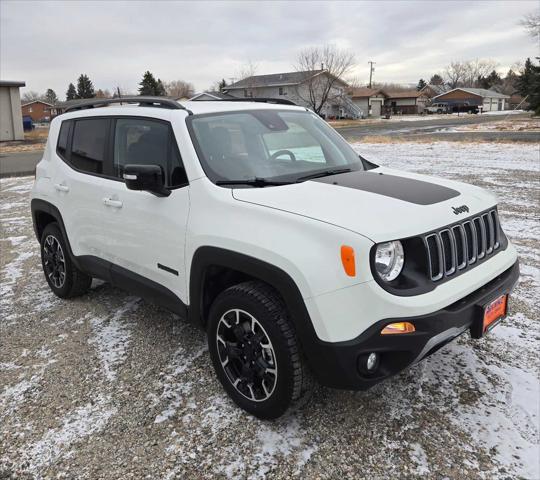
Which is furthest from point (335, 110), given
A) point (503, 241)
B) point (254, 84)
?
point (503, 241)

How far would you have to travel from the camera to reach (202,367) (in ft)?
11.6

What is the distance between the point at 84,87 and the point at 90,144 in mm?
91337

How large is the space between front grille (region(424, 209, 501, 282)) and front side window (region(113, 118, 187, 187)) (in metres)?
1.62

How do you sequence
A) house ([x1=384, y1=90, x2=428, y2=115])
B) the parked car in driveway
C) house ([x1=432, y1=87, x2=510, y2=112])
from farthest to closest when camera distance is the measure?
house ([x1=432, y1=87, x2=510, y2=112])
house ([x1=384, y1=90, x2=428, y2=115])
the parked car in driveway

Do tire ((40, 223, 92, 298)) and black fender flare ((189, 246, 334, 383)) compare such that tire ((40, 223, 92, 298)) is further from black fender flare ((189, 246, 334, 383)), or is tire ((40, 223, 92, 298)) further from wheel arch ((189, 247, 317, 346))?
black fender flare ((189, 246, 334, 383))

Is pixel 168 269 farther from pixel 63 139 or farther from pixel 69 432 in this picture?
pixel 63 139

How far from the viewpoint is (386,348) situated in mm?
2369

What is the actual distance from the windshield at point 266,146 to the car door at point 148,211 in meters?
0.24

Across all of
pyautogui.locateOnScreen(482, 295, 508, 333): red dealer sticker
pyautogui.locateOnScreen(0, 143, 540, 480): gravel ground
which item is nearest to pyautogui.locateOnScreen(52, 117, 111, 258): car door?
pyautogui.locateOnScreen(0, 143, 540, 480): gravel ground

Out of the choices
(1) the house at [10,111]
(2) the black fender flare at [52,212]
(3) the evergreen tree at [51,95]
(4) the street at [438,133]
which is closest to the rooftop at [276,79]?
(4) the street at [438,133]

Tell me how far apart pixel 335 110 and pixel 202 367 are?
6727 cm

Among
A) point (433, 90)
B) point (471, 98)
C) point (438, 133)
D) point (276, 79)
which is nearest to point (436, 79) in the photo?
point (433, 90)

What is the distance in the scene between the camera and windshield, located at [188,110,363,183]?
10.5 feet

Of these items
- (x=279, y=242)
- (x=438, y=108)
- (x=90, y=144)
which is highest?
(x=438, y=108)
